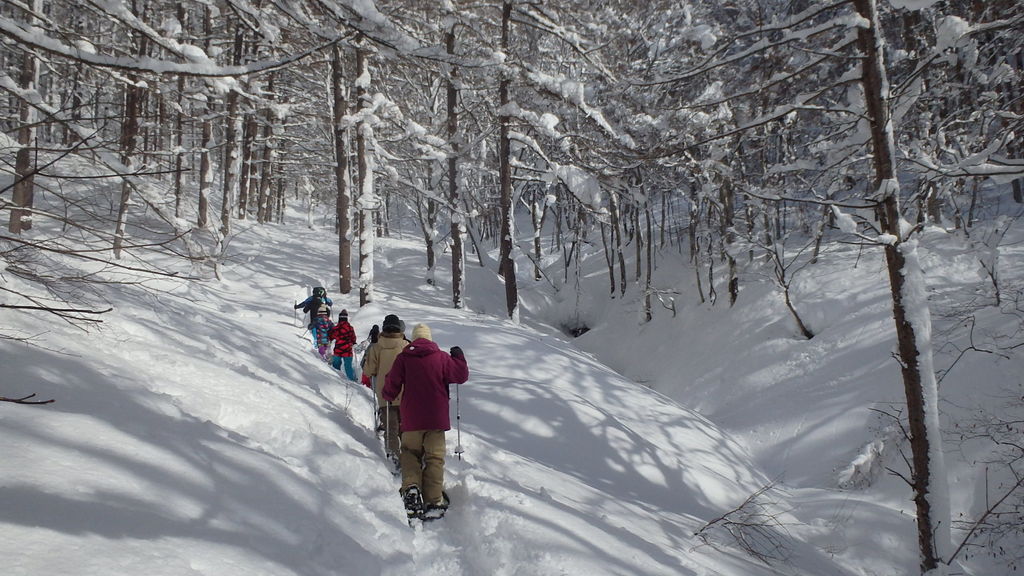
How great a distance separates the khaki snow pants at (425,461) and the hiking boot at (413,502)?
0.31 ft

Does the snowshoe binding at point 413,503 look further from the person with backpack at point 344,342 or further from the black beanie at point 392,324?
the person with backpack at point 344,342

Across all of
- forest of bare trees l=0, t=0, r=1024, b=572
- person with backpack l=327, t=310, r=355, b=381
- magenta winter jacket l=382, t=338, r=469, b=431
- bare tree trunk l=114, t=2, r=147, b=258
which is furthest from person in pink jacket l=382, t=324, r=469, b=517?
person with backpack l=327, t=310, r=355, b=381

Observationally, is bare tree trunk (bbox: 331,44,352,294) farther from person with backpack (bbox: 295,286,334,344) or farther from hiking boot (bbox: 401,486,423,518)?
hiking boot (bbox: 401,486,423,518)

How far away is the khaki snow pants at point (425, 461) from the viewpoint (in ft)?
14.5

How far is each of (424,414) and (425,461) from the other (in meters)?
0.43

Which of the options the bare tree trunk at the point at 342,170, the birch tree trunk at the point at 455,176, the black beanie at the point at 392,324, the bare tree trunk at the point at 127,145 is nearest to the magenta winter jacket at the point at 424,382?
the black beanie at the point at 392,324

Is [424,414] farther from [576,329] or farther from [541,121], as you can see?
[576,329]

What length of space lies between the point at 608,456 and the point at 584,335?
46.7 ft

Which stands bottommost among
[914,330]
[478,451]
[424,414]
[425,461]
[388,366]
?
[478,451]

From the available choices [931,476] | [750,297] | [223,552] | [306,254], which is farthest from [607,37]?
[306,254]

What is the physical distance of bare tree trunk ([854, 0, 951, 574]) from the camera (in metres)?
5.05

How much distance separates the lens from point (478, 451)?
5.77 meters

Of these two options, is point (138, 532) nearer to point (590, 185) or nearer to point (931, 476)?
point (931, 476)

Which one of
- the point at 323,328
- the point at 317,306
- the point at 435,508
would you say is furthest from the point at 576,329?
the point at 435,508
